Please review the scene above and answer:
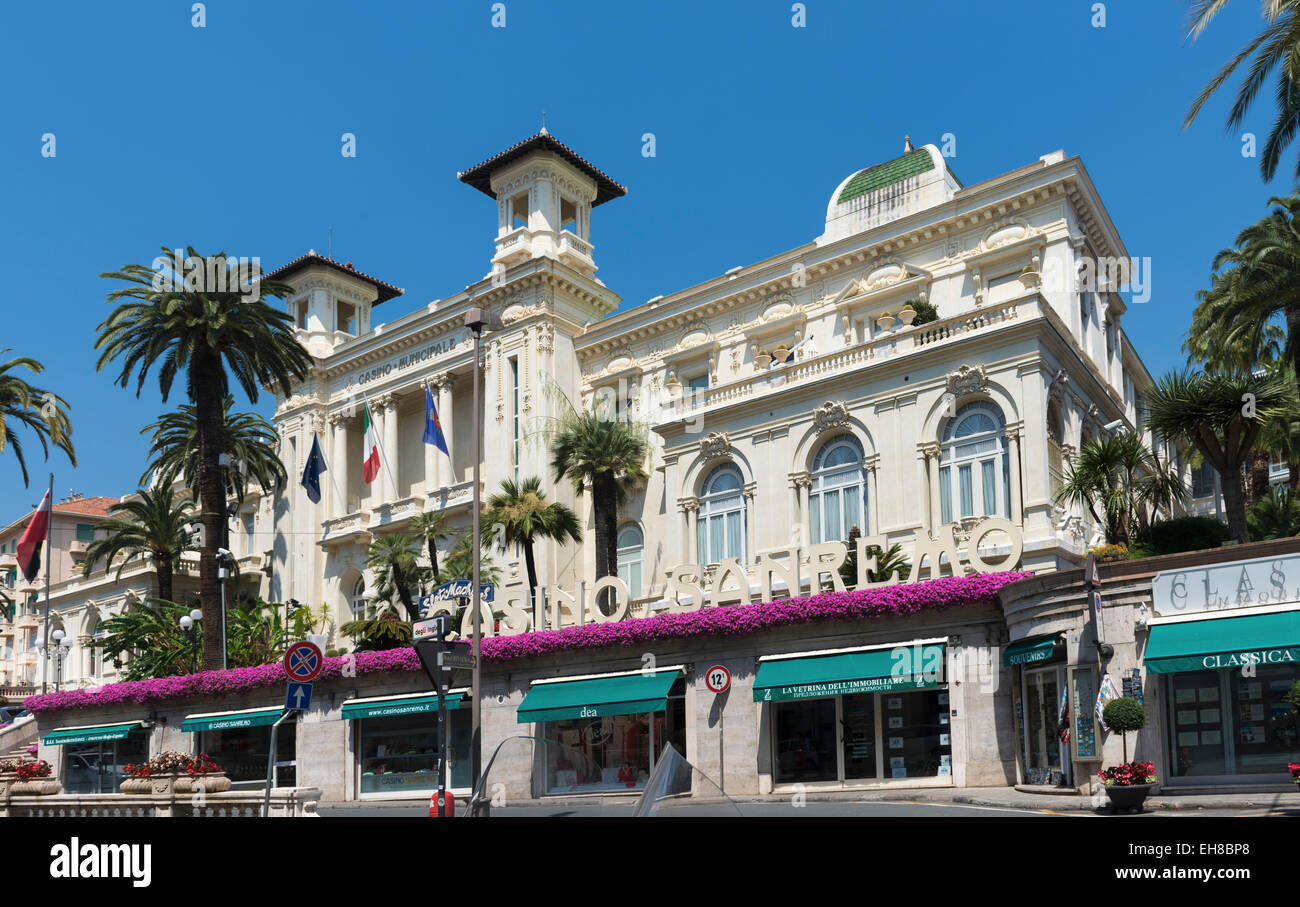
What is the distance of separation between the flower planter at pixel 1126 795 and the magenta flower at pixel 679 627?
584 cm

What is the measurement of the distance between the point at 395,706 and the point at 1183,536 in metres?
21.7

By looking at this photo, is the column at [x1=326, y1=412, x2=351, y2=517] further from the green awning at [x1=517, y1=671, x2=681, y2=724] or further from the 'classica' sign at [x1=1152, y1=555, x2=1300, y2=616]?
the 'classica' sign at [x1=1152, y1=555, x2=1300, y2=616]

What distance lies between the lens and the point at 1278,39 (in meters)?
23.8

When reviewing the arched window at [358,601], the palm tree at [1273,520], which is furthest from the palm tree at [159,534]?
the palm tree at [1273,520]

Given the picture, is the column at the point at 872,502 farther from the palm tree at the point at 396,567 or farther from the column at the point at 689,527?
the palm tree at the point at 396,567

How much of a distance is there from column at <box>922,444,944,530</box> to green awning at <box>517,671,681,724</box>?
8.64 m

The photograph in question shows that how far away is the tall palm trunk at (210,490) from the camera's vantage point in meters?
41.3

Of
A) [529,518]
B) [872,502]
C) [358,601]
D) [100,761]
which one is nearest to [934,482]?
[872,502]

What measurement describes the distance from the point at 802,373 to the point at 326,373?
29.3 meters

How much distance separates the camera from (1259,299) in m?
32.3

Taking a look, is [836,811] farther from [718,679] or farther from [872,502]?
[872,502]

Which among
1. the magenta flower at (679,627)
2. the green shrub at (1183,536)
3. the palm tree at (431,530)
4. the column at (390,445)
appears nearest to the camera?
the magenta flower at (679,627)
